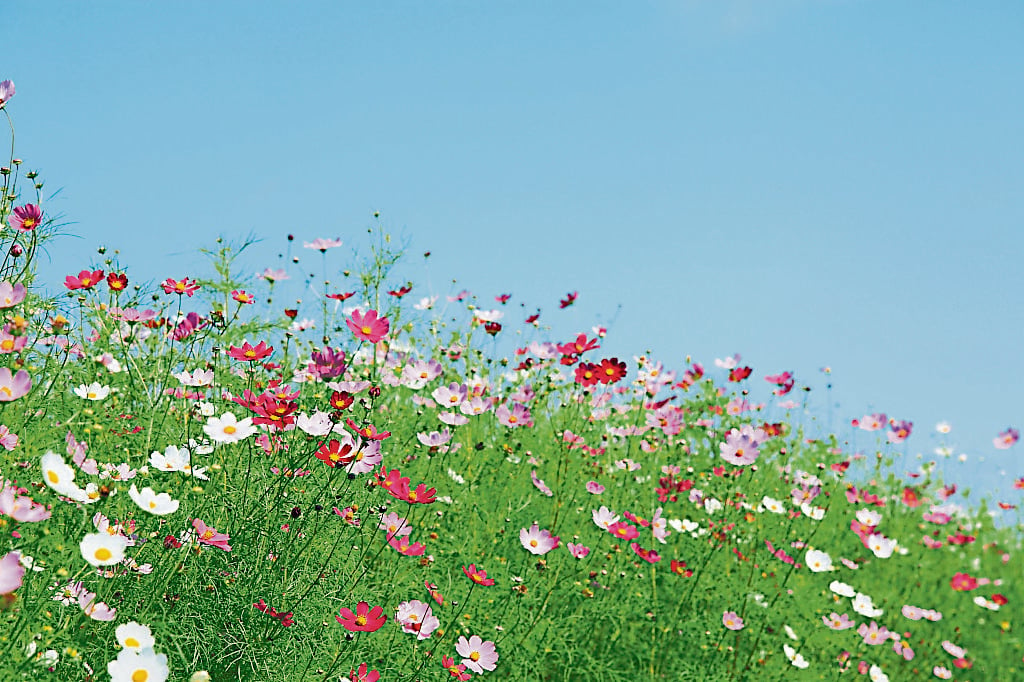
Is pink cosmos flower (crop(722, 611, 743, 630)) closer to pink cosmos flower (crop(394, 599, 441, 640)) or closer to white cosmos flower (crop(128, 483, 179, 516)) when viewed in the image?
pink cosmos flower (crop(394, 599, 441, 640))

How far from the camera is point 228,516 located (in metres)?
2.10

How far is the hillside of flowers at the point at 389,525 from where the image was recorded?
185 centimetres

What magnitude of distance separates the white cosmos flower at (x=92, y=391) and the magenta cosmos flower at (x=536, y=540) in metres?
1.21

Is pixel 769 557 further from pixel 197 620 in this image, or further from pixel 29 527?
pixel 29 527

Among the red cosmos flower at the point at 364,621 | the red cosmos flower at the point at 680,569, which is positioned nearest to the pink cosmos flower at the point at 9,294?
the red cosmos flower at the point at 364,621

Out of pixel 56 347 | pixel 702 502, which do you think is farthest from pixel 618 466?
pixel 56 347

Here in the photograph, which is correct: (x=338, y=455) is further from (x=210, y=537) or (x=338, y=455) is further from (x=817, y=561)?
(x=817, y=561)

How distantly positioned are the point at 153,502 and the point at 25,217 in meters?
0.85

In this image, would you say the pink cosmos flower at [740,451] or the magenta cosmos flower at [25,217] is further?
the pink cosmos flower at [740,451]

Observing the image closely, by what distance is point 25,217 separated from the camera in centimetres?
209

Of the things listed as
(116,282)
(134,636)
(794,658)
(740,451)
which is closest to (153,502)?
(134,636)

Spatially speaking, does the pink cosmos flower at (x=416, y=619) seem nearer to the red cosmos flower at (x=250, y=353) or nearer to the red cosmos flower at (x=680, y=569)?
the red cosmos flower at (x=250, y=353)

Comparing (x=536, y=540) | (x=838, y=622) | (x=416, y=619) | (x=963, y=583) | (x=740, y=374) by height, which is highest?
(x=963, y=583)

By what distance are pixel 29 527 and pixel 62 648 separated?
29 centimetres
